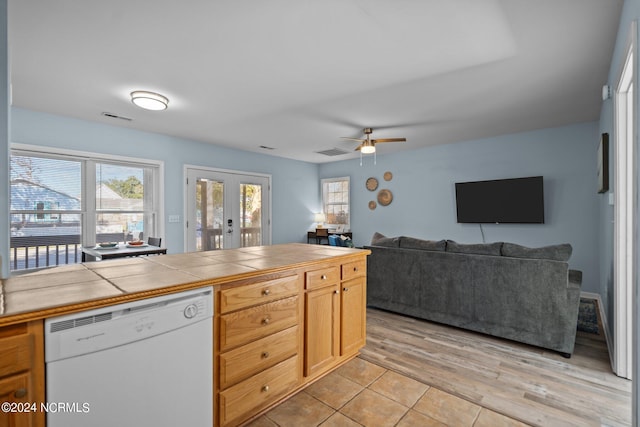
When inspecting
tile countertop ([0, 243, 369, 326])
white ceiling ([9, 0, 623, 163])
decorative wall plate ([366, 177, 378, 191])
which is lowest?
tile countertop ([0, 243, 369, 326])

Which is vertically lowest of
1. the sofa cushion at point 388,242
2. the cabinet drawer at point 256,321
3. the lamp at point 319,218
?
the cabinet drawer at point 256,321

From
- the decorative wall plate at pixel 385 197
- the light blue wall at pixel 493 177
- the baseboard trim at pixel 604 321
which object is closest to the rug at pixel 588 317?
the baseboard trim at pixel 604 321

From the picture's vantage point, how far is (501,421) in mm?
1796

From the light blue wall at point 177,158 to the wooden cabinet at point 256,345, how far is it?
12.6ft

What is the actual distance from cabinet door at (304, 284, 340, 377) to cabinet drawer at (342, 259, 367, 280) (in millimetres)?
151

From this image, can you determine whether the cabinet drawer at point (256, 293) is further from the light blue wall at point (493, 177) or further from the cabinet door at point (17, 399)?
the light blue wall at point (493, 177)

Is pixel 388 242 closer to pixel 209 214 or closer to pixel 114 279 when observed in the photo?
pixel 114 279

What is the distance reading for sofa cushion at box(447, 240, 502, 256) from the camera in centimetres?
302

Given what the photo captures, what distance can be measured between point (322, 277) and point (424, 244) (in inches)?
67.0

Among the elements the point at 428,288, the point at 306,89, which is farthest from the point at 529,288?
the point at 306,89

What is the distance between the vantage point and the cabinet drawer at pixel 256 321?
5.27 ft

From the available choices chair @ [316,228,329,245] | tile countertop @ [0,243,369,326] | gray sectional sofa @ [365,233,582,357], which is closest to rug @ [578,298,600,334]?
gray sectional sofa @ [365,233,582,357]

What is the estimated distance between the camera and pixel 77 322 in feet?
3.57

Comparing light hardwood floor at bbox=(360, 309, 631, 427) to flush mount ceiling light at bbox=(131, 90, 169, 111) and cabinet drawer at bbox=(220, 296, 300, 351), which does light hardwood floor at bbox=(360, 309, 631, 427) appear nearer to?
cabinet drawer at bbox=(220, 296, 300, 351)
